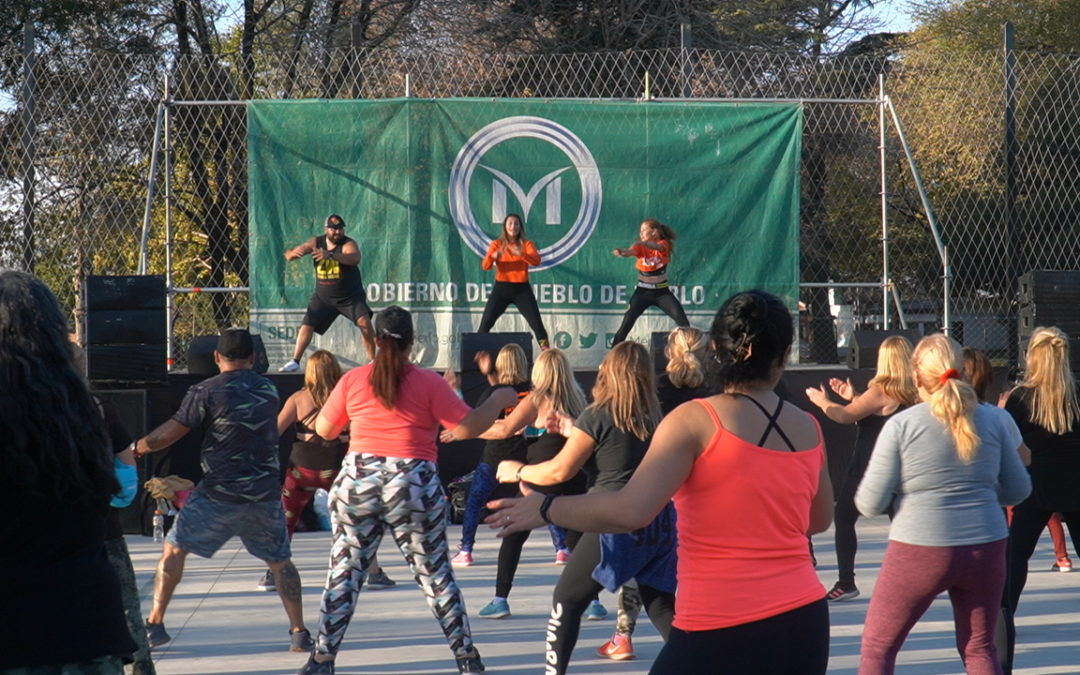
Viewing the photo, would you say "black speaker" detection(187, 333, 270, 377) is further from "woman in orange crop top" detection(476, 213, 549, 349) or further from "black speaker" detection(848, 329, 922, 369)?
"black speaker" detection(848, 329, 922, 369)

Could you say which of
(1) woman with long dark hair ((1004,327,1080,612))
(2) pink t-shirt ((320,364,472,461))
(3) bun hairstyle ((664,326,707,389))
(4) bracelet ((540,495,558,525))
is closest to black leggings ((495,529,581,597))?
(3) bun hairstyle ((664,326,707,389))

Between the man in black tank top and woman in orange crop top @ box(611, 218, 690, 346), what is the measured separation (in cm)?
254

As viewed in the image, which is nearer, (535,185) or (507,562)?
(507,562)

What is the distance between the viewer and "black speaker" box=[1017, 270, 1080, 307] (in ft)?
34.3

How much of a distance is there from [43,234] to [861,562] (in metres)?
9.62

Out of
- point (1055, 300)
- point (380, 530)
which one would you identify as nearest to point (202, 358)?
point (380, 530)

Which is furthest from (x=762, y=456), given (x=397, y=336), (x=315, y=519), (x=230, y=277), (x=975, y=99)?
(x=230, y=277)

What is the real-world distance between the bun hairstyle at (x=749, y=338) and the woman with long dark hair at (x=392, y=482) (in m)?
2.38

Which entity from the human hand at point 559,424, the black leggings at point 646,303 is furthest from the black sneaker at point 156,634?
the black leggings at point 646,303

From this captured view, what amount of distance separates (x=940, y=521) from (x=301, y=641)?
335 centimetres

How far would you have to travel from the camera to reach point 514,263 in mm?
12242

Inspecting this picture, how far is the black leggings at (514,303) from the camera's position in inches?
483

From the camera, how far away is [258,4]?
2242 cm

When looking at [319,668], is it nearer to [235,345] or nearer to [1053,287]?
[235,345]
